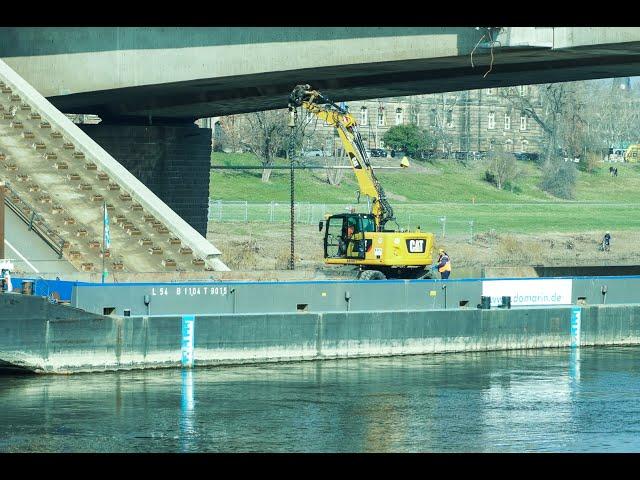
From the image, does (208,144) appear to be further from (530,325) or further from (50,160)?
(530,325)

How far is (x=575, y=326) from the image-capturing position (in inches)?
1654

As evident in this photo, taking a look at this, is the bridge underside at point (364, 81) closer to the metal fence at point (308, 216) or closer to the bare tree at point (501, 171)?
the metal fence at point (308, 216)

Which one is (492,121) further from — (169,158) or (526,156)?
(169,158)

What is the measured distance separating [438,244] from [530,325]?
38898mm

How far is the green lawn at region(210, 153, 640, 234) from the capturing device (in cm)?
9362

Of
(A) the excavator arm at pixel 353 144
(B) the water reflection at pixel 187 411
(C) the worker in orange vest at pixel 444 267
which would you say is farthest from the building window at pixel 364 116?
(B) the water reflection at pixel 187 411

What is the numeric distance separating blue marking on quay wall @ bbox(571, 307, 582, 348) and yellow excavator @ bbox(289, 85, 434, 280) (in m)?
5.28

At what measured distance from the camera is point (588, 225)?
98500 mm

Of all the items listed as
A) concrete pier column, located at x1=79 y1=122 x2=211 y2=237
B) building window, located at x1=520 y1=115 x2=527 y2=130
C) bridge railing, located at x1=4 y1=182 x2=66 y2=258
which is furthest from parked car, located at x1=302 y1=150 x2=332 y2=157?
bridge railing, located at x1=4 y1=182 x2=66 y2=258

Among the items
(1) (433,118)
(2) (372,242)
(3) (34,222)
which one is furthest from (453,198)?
(3) (34,222)

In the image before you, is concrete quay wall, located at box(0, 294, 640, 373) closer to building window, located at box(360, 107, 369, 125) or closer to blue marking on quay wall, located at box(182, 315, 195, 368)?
blue marking on quay wall, located at box(182, 315, 195, 368)

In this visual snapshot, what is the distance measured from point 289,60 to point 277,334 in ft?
48.2

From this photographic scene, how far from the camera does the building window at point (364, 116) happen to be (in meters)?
134

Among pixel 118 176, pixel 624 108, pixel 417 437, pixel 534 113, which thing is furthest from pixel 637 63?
pixel 624 108
